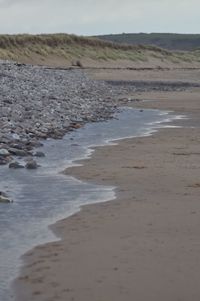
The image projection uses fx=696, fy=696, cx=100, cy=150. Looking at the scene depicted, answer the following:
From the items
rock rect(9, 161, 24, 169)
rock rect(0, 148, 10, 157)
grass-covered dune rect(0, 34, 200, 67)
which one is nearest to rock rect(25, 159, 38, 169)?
rock rect(9, 161, 24, 169)

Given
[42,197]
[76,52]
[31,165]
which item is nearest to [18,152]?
[31,165]

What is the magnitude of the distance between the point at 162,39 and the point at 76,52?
79.9 m

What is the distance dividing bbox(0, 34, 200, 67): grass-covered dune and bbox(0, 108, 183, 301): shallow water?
156 ft

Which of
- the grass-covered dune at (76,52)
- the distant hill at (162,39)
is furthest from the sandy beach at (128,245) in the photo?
the distant hill at (162,39)

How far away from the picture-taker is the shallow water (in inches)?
261

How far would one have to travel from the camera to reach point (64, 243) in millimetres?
6801

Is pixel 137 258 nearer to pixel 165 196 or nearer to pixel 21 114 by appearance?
pixel 165 196

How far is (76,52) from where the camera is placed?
72.2 metres

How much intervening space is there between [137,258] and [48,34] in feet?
238

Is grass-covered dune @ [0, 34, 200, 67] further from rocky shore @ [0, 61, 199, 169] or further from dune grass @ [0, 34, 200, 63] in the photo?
rocky shore @ [0, 61, 199, 169]

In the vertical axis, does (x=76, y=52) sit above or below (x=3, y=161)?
above

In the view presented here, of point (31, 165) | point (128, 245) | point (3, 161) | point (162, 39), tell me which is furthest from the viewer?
point (162, 39)

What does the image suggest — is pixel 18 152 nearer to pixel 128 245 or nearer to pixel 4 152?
pixel 4 152

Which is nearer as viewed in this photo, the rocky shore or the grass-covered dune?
the rocky shore
